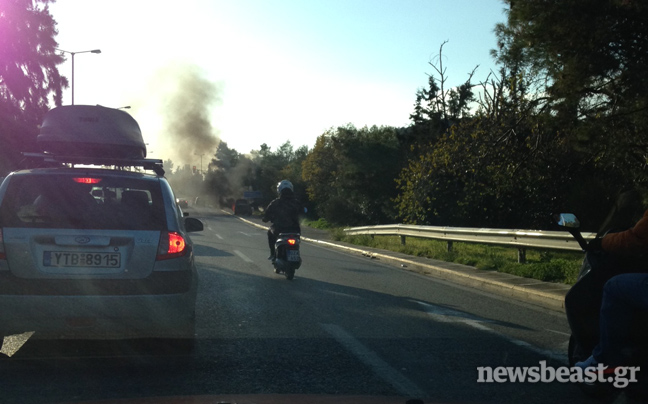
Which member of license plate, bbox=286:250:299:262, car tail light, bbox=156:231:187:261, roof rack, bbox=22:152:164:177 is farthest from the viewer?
license plate, bbox=286:250:299:262

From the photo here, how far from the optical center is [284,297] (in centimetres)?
1008

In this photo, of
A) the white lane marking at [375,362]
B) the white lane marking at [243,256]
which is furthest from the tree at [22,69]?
the white lane marking at [375,362]

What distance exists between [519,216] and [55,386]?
74.7 feet

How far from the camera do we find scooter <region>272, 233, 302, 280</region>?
12.3 meters

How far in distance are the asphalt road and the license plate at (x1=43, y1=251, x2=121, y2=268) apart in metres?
0.85

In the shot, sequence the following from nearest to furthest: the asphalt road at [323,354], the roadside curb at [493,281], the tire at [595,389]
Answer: the tire at [595,389], the asphalt road at [323,354], the roadside curb at [493,281]

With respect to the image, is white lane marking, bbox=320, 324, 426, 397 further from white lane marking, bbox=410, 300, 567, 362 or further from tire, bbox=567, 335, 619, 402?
white lane marking, bbox=410, 300, 567, 362

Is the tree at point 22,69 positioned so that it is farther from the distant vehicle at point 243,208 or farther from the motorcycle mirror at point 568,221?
the motorcycle mirror at point 568,221

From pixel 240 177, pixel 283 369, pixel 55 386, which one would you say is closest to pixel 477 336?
pixel 283 369

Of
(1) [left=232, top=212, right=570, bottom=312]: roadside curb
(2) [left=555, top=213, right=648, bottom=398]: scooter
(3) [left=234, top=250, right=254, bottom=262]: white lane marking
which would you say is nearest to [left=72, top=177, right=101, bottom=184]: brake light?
(2) [left=555, top=213, right=648, bottom=398]: scooter

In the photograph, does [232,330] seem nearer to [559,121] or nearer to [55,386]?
[55,386]

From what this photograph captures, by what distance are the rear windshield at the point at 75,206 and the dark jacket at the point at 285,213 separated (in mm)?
6557

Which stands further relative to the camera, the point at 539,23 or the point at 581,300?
the point at 539,23

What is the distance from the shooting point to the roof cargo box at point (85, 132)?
1255cm
